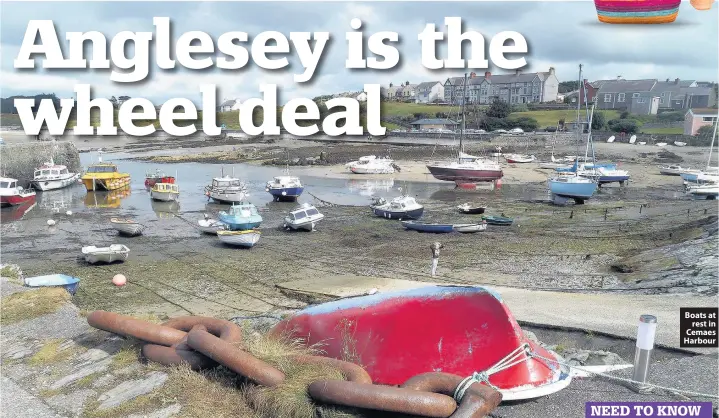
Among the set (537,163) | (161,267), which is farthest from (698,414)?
(537,163)

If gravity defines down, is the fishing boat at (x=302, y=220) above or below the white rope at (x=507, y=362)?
below

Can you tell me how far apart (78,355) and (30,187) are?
1889 inches

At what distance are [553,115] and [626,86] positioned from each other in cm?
2205

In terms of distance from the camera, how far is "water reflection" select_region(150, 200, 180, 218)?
36562 mm

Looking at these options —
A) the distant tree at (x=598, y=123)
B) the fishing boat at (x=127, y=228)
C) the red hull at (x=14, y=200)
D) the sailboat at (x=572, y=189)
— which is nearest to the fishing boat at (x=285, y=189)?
the fishing boat at (x=127, y=228)

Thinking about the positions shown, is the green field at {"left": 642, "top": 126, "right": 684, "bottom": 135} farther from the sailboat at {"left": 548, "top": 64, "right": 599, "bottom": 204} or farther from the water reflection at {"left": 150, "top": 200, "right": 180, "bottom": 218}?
the water reflection at {"left": 150, "top": 200, "right": 180, "bottom": 218}

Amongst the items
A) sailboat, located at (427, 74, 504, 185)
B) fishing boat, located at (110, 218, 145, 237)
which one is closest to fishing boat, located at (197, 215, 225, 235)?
fishing boat, located at (110, 218, 145, 237)

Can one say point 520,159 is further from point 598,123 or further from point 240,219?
point 240,219

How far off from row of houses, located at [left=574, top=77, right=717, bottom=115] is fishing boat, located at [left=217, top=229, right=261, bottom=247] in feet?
317

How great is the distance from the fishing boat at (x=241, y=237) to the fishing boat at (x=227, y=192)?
46.0ft

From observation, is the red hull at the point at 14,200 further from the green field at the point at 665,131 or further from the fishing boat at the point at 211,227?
the green field at the point at 665,131

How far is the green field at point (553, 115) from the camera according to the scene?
341ft

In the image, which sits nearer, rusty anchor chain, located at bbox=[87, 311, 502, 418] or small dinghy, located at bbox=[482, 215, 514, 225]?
rusty anchor chain, located at bbox=[87, 311, 502, 418]

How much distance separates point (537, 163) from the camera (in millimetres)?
68000
